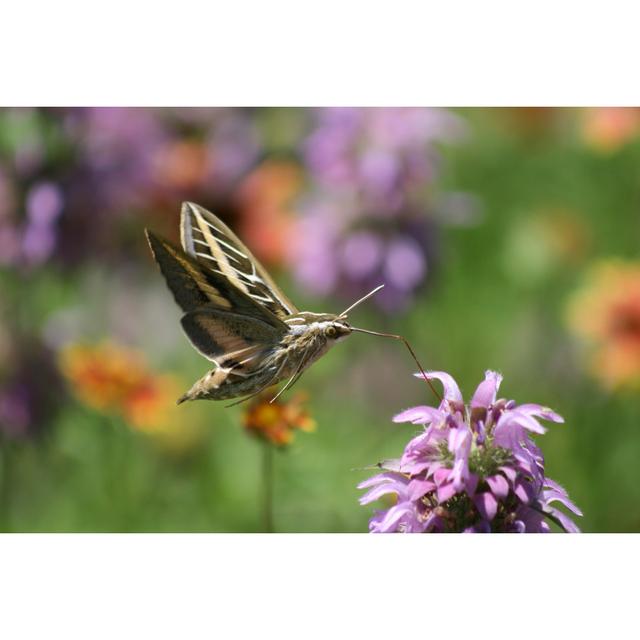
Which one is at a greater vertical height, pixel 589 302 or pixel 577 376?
pixel 589 302

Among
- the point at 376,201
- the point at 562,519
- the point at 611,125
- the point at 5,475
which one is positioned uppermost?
the point at 611,125

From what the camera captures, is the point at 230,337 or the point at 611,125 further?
the point at 611,125

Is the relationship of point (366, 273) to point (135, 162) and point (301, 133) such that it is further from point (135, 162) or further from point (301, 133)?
point (135, 162)

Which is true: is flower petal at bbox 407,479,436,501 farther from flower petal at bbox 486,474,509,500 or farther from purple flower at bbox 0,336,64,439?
purple flower at bbox 0,336,64,439

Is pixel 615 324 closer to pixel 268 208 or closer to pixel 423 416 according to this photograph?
pixel 268 208

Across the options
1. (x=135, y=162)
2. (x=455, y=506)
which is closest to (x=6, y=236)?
(x=135, y=162)

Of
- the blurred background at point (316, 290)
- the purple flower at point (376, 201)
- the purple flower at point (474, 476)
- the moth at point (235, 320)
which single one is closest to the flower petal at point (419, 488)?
the purple flower at point (474, 476)

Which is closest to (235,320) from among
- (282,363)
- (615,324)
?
(282,363)
